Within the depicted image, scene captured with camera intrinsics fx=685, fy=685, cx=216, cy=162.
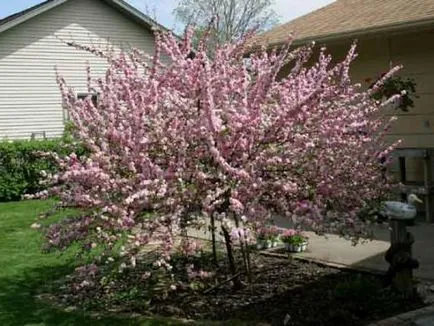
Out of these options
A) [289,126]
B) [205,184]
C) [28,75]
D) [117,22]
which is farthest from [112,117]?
[117,22]

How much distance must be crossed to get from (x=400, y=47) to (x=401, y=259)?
551 cm

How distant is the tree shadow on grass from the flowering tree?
64 cm

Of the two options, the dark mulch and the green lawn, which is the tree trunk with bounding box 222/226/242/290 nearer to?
the dark mulch

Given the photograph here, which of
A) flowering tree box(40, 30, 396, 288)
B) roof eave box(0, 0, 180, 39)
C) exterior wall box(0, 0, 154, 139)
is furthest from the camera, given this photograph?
exterior wall box(0, 0, 154, 139)

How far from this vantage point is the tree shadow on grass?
216 inches

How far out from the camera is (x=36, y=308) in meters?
6.00

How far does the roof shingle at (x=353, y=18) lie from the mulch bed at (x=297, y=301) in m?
3.39

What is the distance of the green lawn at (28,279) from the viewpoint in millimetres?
5574

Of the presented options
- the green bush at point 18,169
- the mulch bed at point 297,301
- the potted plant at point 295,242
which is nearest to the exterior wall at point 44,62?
the green bush at point 18,169

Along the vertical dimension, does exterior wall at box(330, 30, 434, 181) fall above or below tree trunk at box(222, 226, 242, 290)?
above

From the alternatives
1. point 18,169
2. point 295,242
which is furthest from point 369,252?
point 18,169

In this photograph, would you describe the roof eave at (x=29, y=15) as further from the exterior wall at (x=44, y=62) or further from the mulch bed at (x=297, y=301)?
the mulch bed at (x=297, y=301)

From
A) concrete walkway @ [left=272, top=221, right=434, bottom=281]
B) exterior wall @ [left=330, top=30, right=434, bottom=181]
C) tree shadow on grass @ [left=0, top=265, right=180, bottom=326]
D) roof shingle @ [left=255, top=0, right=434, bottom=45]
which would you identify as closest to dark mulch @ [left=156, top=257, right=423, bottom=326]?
concrete walkway @ [left=272, top=221, right=434, bottom=281]

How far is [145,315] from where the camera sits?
5.60 meters
